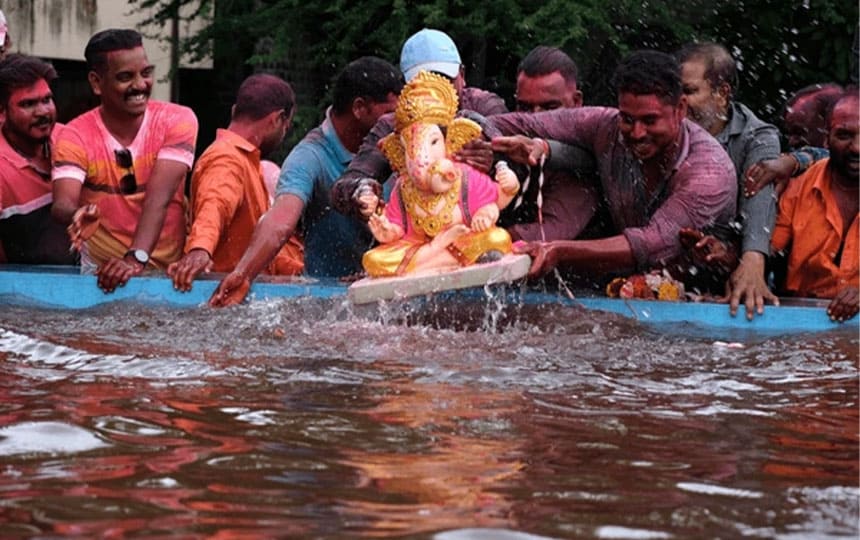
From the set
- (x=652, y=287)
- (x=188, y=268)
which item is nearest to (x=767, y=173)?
(x=652, y=287)

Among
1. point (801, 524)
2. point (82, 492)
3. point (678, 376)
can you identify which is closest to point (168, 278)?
point (678, 376)

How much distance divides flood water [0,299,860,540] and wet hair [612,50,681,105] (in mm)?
983

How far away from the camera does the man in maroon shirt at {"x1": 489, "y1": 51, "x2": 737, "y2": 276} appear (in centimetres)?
703

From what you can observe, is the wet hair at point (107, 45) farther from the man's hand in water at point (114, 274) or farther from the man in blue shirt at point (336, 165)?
the man's hand in water at point (114, 274)

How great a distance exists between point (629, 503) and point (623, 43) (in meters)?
9.76

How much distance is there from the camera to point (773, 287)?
795 cm

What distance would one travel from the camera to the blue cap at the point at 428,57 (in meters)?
7.33

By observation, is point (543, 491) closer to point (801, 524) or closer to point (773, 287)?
point (801, 524)

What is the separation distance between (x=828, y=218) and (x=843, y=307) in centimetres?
65

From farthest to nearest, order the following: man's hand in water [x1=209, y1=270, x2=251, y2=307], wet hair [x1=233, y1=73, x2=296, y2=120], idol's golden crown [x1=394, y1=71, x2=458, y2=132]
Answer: wet hair [x1=233, y1=73, x2=296, y2=120]
man's hand in water [x1=209, y1=270, x2=251, y2=307]
idol's golden crown [x1=394, y1=71, x2=458, y2=132]

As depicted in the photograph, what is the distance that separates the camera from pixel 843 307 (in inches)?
275

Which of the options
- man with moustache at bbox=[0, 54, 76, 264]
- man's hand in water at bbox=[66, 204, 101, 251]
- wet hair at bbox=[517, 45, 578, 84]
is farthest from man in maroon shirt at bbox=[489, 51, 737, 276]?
man with moustache at bbox=[0, 54, 76, 264]

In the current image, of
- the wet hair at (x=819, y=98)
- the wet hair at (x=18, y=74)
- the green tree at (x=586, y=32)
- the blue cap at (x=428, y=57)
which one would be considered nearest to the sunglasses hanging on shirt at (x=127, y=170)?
the wet hair at (x=18, y=74)

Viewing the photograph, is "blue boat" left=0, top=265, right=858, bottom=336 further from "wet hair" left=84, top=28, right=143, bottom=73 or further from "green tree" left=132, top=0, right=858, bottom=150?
"green tree" left=132, top=0, right=858, bottom=150
